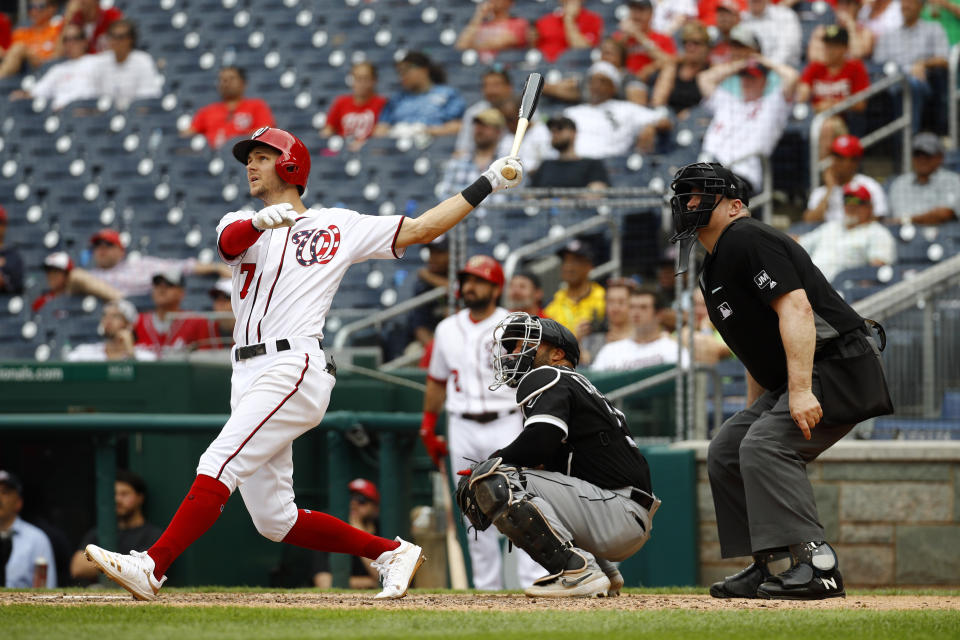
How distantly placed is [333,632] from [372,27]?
1012cm

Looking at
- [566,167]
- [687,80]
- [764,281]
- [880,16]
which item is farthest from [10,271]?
[764,281]

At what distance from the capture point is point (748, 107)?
31.8ft

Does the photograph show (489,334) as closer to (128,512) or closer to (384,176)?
(128,512)

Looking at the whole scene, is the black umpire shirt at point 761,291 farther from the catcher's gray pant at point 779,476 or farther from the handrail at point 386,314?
the handrail at point 386,314

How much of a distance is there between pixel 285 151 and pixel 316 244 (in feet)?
1.24

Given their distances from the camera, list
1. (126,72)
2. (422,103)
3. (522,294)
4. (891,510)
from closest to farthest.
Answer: (891,510)
(522,294)
(422,103)
(126,72)

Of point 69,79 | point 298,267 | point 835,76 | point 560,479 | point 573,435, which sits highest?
point 69,79

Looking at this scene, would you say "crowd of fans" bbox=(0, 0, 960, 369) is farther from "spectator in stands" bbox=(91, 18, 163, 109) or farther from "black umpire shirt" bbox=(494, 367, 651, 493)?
"black umpire shirt" bbox=(494, 367, 651, 493)

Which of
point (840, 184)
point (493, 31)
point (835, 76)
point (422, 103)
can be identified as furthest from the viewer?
point (493, 31)

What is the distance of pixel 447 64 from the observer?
1238 centimetres

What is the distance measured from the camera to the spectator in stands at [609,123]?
1020 centimetres

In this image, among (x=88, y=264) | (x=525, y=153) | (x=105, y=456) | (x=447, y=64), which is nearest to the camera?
(x=105, y=456)

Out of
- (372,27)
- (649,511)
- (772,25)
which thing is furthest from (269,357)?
(372,27)

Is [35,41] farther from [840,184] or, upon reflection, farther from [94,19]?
[840,184]
